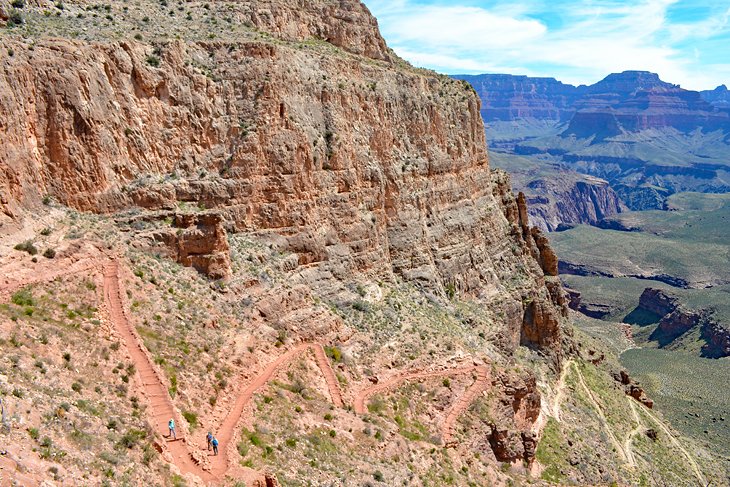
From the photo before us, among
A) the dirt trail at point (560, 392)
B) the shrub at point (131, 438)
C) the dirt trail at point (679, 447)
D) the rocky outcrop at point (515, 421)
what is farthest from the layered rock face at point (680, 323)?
the shrub at point (131, 438)

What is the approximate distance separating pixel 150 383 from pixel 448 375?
20.3 m

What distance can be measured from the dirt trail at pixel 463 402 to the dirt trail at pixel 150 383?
53.3 feet

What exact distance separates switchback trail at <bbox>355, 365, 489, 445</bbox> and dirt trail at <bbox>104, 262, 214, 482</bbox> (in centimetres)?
1133

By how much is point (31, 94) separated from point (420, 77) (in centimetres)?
3299

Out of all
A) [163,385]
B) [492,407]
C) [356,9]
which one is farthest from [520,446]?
[356,9]

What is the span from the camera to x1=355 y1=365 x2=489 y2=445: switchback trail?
110 ft

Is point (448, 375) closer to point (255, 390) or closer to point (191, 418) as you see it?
point (255, 390)

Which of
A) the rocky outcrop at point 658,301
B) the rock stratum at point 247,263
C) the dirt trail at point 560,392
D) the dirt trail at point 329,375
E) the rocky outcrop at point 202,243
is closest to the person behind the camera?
the rock stratum at point 247,263

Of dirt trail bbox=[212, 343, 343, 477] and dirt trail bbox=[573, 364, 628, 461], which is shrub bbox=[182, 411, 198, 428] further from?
dirt trail bbox=[573, 364, 628, 461]

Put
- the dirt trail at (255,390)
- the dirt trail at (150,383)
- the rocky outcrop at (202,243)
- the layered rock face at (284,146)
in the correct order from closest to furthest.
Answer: the dirt trail at (150,383) → the dirt trail at (255,390) → the layered rock face at (284,146) → the rocky outcrop at (202,243)

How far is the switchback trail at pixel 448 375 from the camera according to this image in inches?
1318

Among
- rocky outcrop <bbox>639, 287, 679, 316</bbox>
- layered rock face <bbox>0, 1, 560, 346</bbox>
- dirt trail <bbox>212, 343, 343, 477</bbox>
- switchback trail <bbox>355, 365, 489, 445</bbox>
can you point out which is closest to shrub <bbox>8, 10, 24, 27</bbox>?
layered rock face <bbox>0, 1, 560, 346</bbox>

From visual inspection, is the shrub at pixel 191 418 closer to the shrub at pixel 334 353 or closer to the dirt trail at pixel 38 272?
the dirt trail at pixel 38 272

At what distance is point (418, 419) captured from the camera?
34250 millimetres
